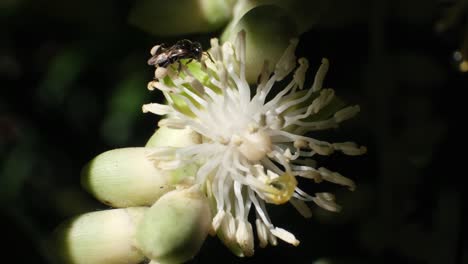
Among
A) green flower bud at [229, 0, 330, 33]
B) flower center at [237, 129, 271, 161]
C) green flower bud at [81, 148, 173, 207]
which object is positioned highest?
green flower bud at [229, 0, 330, 33]

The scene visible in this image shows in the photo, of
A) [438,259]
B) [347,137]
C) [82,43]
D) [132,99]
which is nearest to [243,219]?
[347,137]

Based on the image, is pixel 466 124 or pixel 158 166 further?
pixel 466 124

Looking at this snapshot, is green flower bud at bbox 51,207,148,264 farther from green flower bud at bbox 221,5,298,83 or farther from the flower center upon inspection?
green flower bud at bbox 221,5,298,83

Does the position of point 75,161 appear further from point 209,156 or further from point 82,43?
point 209,156

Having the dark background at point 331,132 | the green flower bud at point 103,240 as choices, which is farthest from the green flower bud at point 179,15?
the green flower bud at point 103,240

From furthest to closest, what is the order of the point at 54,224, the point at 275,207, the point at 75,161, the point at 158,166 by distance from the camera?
the point at 75,161 < the point at 54,224 < the point at 275,207 < the point at 158,166

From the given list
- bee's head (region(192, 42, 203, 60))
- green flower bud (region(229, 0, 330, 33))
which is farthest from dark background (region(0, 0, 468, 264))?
bee's head (region(192, 42, 203, 60))
